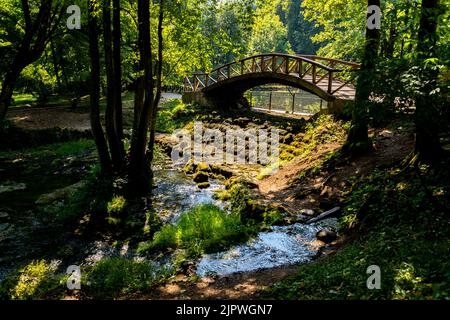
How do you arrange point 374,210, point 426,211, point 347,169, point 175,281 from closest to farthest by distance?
point 426,211, point 175,281, point 374,210, point 347,169

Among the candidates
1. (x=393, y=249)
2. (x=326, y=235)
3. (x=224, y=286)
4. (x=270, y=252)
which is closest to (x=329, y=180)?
(x=326, y=235)

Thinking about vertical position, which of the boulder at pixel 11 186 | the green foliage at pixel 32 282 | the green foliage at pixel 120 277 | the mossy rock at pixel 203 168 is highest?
the mossy rock at pixel 203 168

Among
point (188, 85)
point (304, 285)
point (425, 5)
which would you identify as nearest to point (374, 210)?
point (304, 285)

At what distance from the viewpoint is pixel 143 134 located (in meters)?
11.8

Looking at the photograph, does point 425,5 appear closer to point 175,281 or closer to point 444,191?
point 444,191

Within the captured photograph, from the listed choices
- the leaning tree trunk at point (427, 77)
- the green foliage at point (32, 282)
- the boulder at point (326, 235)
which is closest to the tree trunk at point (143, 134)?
the green foliage at point (32, 282)

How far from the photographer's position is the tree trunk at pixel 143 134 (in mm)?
10969

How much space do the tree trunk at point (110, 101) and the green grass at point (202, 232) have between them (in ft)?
14.9

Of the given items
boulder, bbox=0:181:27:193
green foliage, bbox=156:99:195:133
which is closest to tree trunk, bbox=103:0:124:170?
boulder, bbox=0:181:27:193

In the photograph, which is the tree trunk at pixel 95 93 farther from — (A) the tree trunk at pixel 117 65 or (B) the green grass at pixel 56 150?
→ (B) the green grass at pixel 56 150

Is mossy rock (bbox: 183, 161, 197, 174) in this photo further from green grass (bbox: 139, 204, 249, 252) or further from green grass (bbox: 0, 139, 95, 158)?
green grass (bbox: 0, 139, 95, 158)

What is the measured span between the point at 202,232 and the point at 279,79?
45.8 feet

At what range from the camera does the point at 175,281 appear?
7055 millimetres

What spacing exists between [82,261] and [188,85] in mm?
23026
